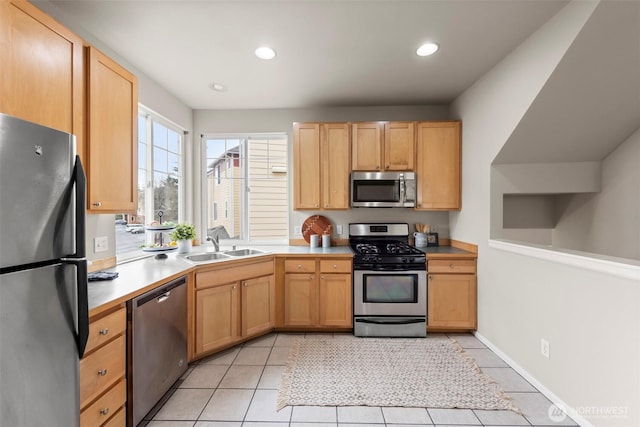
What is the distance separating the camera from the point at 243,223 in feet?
12.1

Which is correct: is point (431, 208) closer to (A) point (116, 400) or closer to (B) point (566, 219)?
(B) point (566, 219)

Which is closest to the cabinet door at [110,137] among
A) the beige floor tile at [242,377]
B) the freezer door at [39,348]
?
the freezer door at [39,348]

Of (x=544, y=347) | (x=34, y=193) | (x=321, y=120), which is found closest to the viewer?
(x=34, y=193)

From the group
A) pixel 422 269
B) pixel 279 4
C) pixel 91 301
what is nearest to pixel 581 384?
pixel 422 269

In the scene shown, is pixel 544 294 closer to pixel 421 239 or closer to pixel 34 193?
pixel 421 239

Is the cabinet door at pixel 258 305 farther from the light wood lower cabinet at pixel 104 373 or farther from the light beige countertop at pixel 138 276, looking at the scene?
the light wood lower cabinet at pixel 104 373

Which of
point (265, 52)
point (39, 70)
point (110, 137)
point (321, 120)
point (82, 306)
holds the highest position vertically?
point (265, 52)

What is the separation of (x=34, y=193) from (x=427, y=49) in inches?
103

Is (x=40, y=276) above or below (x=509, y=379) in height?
above

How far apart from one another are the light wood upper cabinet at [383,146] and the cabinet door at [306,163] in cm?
44

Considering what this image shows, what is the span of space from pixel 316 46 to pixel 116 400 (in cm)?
267

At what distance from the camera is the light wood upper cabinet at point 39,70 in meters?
1.24

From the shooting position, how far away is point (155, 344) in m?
1.82

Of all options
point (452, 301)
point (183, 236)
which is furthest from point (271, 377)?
point (452, 301)
